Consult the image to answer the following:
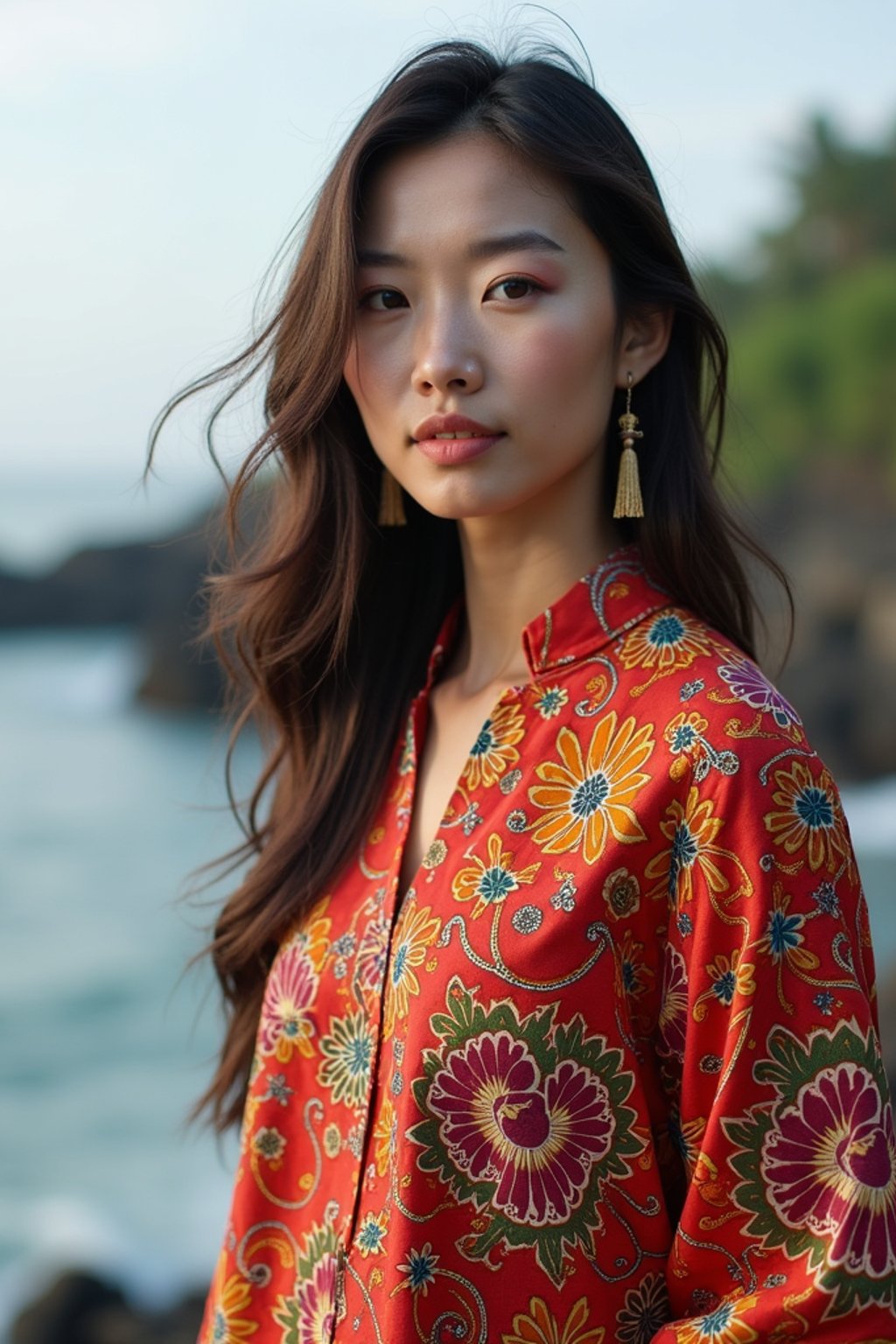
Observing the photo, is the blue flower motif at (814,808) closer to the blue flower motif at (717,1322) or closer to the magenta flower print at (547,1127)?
the magenta flower print at (547,1127)

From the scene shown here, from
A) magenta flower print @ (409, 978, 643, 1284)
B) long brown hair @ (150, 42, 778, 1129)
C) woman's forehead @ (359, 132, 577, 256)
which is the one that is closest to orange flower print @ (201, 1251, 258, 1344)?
long brown hair @ (150, 42, 778, 1129)

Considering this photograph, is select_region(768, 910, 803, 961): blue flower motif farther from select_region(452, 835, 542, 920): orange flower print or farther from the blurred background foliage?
the blurred background foliage

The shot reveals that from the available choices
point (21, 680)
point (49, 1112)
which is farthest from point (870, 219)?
point (49, 1112)

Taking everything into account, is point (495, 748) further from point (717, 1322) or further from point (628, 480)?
point (717, 1322)

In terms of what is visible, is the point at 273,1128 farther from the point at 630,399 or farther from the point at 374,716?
the point at 630,399

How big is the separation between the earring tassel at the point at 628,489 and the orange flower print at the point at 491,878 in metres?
0.29

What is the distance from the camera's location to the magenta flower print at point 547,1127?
111 centimetres

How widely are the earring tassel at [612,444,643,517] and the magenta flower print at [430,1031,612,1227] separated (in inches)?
16.9

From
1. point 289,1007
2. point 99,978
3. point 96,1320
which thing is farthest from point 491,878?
point 99,978

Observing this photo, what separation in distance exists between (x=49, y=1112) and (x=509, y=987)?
28.3ft

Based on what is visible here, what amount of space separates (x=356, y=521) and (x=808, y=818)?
535 mm

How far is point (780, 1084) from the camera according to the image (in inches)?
41.4

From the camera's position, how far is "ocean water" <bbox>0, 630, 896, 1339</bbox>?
22.8 ft

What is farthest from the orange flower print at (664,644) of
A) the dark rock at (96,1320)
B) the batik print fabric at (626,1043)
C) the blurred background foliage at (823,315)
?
the blurred background foliage at (823,315)
